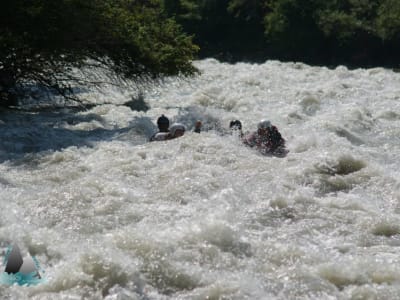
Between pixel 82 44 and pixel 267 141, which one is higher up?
pixel 82 44

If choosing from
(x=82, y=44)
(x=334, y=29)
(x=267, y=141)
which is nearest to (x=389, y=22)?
(x=334, y=29)

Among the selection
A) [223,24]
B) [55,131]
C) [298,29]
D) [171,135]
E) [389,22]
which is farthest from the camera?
[223,24]

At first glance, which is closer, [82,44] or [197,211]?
[197,211]

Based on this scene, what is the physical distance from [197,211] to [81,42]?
7.19 m

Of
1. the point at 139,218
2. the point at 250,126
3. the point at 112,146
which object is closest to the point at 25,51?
the point at 112,146

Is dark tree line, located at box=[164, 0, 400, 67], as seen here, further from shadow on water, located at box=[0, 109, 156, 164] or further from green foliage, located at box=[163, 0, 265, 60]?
shadow on water, located at box=[0, 109, 156, 164]

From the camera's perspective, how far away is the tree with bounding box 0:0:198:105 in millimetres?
11883

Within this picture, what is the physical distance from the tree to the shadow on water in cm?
79

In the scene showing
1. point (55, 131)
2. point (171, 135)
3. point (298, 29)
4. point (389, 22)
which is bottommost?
point (55, 131)

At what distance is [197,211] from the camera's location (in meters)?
6.56

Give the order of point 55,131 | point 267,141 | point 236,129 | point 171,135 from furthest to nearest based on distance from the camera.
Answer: point 55,131, point 236,129, point 171,135, point 267,141

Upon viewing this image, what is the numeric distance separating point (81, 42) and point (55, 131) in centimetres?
257

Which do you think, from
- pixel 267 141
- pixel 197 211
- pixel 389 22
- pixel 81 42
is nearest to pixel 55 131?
pixel 81 42

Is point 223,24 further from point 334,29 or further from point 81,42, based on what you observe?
point 81,42
